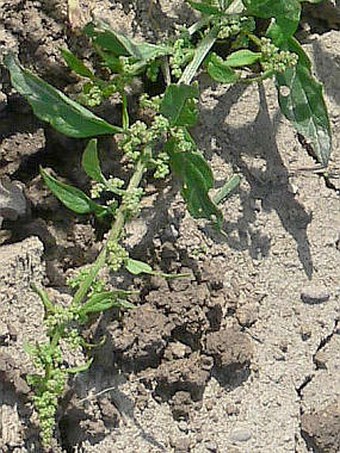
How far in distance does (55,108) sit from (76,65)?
16 cm

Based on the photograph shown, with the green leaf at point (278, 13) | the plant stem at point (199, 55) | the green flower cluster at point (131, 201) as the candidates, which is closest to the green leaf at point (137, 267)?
the green flower cluster at point (131, 201)

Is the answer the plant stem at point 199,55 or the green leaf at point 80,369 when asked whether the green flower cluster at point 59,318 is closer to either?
the green leaf at point 80,369

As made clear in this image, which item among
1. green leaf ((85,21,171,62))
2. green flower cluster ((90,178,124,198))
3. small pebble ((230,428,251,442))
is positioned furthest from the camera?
small pebble ((230,428,251,442))

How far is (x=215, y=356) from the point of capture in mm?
2527

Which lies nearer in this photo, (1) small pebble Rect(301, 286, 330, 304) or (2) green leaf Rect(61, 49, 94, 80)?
(2) green leaf Rect(61, 49, 94, 80)

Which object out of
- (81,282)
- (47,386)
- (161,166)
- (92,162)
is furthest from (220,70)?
(47,386)

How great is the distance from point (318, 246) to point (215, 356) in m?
0.45

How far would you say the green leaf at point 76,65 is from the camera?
2402 millimetres

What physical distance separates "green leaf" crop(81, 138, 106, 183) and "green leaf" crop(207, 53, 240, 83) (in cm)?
40

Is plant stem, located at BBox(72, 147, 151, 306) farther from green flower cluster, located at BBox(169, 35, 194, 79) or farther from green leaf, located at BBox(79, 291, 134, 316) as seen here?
green flower cluster, located at BBox(169, 35, 194, 79)

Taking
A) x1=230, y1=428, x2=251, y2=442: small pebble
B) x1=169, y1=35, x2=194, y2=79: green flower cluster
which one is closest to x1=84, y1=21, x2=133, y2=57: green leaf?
x1=169, y1=35, x2=194, y2=79: green flower cluster

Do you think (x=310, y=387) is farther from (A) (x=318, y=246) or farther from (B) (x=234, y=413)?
(A) (x=318, y=246)

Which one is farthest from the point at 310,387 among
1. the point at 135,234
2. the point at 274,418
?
the point at 135,234

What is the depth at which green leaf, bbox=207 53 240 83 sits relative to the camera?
8.11 feet
